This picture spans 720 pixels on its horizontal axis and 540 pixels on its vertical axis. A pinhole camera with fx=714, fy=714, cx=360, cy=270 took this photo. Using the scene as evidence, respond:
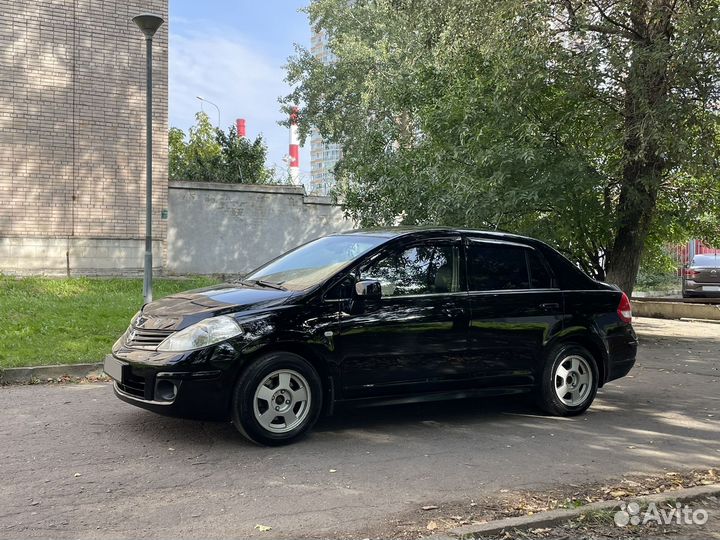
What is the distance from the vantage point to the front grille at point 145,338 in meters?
5.58

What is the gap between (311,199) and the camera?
21.8 m

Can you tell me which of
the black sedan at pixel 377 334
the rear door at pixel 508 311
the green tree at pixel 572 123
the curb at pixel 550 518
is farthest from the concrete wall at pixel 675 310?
the curb at pixel 550 518

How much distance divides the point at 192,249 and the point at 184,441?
581 inches

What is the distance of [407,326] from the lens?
605 cm

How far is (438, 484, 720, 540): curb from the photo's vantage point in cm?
390

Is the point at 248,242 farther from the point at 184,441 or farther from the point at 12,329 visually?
the point at 184,441

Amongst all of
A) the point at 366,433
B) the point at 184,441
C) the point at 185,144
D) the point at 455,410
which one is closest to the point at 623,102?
the point at 455,410

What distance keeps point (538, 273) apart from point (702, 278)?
18222mm

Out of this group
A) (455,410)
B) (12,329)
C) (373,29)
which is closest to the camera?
(455,410)

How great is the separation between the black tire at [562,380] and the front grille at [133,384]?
3.65m

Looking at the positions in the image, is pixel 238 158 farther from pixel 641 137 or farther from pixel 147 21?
pixel 641 137

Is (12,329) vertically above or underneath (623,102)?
underneath

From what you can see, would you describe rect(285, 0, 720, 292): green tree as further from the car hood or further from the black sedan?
the car hood

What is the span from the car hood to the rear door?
181 centimetres
